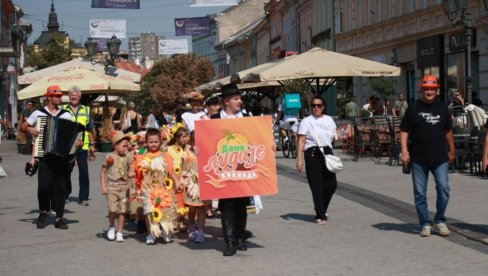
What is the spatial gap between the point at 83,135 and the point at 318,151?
3302 millimetres

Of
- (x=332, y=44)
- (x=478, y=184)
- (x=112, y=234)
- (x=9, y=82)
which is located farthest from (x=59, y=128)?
(x=9, y=82)

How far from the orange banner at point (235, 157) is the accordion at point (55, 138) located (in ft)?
9.07

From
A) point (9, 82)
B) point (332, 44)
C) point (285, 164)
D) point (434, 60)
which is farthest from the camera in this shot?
point (9, 82)

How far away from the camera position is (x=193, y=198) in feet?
33.1

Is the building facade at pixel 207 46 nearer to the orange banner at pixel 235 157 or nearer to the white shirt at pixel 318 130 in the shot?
the white shirt at pixel 318 130

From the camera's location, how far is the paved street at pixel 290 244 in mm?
8375

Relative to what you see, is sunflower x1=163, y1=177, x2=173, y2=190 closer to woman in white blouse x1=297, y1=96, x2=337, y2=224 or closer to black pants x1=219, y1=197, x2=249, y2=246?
black pants x1=219, y1=197, x2=249, y2=246

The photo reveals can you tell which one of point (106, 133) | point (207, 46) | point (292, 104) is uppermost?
point (207, 46)

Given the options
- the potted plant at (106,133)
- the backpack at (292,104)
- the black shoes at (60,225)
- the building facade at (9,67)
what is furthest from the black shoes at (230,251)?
the building facade at (9,67)

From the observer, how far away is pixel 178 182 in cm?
1015

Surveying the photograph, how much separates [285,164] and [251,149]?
1309 cm

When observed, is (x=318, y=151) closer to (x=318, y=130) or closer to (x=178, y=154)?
(x=318, y=130)

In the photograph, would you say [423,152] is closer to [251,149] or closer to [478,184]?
[251,149]

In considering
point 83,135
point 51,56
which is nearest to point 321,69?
point 83,135
